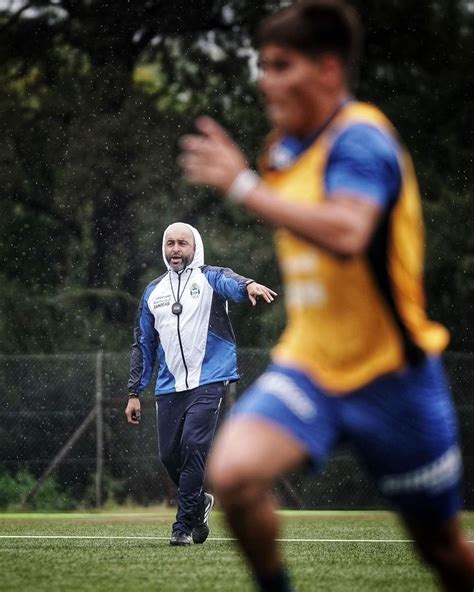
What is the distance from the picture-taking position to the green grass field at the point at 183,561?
6.58 m

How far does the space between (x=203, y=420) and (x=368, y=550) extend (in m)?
1.36

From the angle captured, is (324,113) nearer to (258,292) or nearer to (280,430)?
(280,430)

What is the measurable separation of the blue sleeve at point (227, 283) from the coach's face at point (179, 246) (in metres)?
0.15

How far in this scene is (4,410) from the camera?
17938 mm

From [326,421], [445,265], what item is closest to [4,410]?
[445,265]

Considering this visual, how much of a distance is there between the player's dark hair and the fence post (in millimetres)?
14038

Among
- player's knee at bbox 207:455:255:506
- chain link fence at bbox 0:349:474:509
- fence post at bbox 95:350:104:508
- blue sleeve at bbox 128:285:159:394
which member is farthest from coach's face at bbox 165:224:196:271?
fence post at bbox 95:350:104:508

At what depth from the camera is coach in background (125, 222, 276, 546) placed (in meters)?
9.42

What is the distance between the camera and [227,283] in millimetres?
9555

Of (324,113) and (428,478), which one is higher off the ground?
(324,113)

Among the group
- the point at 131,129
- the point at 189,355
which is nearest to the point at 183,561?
the point at 189,355

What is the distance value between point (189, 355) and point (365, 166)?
19.0ft

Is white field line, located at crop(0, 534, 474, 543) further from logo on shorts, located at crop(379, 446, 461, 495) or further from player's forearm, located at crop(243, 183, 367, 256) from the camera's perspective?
player's forearm, located at crop(243, 183, 367, 256)

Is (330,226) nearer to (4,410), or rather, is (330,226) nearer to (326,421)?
(326,421)
